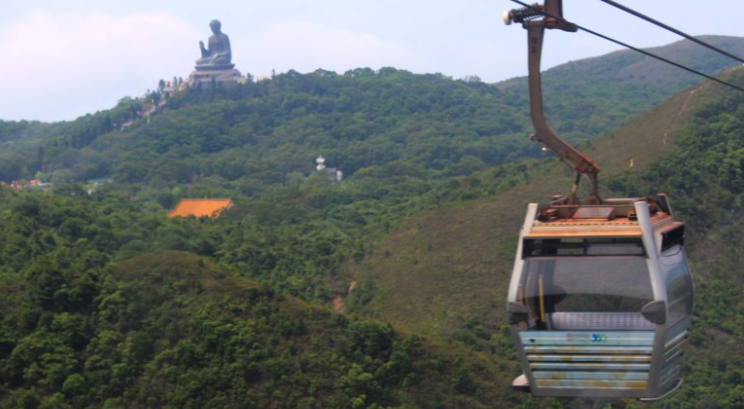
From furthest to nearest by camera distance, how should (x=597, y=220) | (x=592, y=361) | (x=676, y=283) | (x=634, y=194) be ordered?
(x=634, y=194) → (x=597, y=220) → (x=676, y=283) → (x=592, y=361)

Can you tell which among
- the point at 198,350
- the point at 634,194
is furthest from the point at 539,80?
the point at 634,194

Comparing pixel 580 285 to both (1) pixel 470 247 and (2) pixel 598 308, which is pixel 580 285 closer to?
(2) pixel 598 308

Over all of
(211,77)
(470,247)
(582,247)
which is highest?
(582,247)

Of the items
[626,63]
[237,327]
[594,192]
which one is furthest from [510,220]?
[626,63]

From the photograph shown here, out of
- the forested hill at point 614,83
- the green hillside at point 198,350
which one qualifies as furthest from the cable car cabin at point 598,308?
the forested hill at point 614,83

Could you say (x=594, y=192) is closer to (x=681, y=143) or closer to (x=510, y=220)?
Result: (x=510, y=220)

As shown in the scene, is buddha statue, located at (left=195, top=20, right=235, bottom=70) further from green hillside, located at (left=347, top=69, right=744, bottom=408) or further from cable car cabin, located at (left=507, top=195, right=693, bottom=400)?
cable car cabin, located at (left=507, top=195, right=693, bottom=400)
